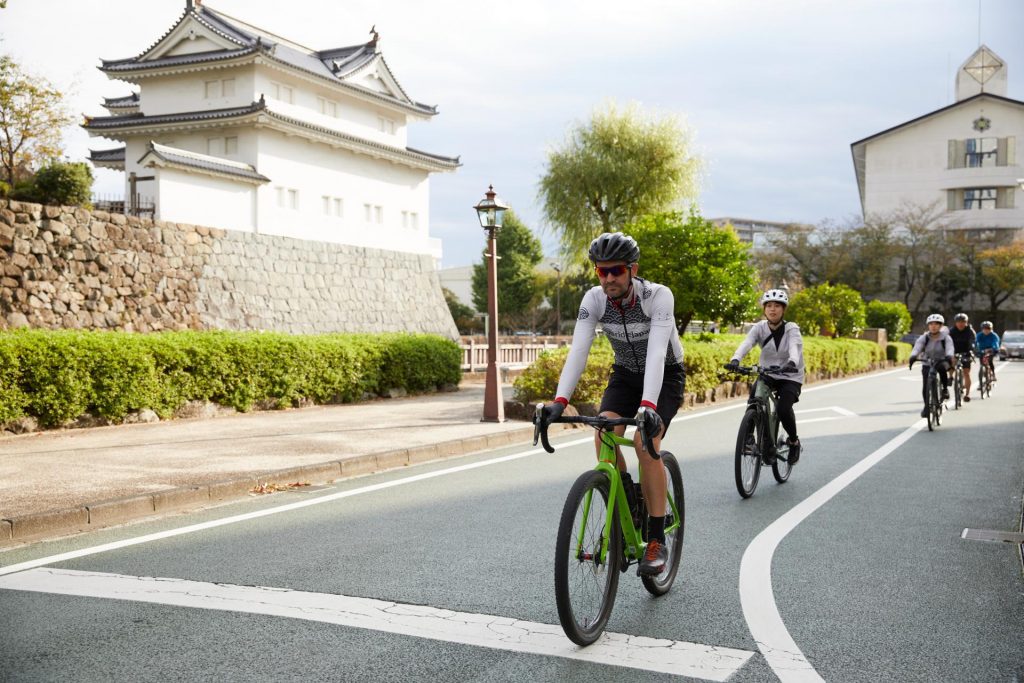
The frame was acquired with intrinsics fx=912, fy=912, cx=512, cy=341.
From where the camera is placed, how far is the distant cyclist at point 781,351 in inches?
332

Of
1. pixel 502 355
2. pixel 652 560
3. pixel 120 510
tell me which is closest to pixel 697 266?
pixel 502 355

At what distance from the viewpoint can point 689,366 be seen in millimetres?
18594

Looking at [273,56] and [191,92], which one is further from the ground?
[273,56]

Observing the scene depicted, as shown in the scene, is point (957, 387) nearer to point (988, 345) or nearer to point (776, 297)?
point (988, 345)

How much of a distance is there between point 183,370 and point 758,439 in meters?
9.43

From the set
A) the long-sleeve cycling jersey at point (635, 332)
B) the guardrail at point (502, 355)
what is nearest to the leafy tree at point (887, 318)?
the guardrail at point (502, 355)

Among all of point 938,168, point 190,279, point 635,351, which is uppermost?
point 938,168

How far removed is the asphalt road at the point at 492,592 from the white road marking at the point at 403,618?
0.02 metres

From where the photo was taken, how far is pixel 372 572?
527 cm

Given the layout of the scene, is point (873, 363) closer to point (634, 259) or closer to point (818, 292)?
point (818, 292)

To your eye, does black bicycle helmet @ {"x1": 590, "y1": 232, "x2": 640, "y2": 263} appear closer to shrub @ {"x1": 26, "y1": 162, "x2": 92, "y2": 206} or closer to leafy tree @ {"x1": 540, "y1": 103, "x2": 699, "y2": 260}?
shrub @ {"x1": 26, "y1": 162, "x2": 92, "y2": 206}

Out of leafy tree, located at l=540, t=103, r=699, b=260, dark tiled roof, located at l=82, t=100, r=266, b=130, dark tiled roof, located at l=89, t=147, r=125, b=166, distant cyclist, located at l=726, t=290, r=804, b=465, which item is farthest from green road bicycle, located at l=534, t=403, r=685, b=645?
leafy tree, located at l=540, t=103, r=699, b=260

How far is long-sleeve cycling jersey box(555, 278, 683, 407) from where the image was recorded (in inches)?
173

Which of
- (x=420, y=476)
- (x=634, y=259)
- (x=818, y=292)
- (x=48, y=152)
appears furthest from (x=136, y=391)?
(x=818, y=292)
